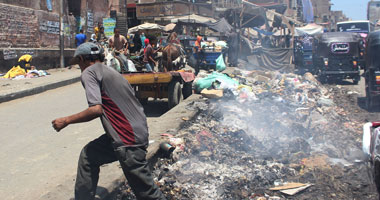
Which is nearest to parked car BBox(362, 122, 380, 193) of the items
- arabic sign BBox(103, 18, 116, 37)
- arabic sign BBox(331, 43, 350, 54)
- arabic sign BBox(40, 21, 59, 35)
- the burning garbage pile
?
the burning garbage pile

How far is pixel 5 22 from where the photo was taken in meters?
13.1

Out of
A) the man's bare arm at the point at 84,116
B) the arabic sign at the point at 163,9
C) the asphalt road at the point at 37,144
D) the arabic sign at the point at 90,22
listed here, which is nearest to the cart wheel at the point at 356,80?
the asphalt road at the point at 37,144

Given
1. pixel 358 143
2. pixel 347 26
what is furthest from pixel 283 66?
pixel 358 143


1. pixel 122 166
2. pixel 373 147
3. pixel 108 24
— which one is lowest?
pixel 122 166

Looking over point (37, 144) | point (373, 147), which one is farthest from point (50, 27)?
point (373, 147)

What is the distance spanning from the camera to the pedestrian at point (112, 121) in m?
2.67

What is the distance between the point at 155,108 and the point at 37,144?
4059 mm

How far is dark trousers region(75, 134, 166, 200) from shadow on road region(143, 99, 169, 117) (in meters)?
5.23

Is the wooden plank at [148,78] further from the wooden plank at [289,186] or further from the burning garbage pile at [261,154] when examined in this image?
the wooden plank at [289,186]

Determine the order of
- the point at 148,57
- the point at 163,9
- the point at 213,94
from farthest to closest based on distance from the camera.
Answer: the point at 163,9 → the point at 148,57 → the point at 213,94

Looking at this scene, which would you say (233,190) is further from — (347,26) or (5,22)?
(347,26)

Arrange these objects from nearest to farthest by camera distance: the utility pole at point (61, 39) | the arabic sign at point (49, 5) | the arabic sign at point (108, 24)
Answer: the utility pole at point (61, 39)
the arabic sign at point (49, 5)
the arabic sign at point (108, 24)

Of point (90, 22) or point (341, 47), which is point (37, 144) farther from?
point (90, 22)

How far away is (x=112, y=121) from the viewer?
2.78 metres
